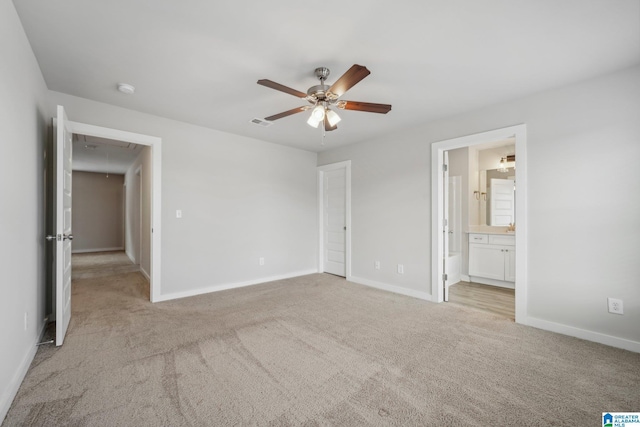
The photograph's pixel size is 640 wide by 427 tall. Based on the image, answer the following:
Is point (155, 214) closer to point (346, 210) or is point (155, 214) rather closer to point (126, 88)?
point (126, 88)

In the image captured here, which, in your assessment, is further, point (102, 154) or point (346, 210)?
point (102, 154)

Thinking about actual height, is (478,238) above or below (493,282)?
above

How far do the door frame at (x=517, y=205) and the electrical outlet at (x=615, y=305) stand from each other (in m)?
0.62

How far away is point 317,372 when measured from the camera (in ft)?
6.59

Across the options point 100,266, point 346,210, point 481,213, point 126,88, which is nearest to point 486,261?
point 481,213

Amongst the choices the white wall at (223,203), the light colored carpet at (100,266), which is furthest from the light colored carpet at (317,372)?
the light colored carpet at (100,266)

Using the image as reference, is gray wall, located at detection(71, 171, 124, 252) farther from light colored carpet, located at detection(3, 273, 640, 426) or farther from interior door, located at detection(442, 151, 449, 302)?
interior door, located at detection(442, 151, 449, 302)

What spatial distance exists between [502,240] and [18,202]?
18.8ft

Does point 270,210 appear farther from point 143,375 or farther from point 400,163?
point 143,375

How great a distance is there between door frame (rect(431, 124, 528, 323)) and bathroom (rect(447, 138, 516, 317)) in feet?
3.52

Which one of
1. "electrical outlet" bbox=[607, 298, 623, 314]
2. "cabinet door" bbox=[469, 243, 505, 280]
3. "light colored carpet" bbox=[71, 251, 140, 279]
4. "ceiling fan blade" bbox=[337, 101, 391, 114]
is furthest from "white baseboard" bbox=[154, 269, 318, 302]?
"electrical outlet" bbox=[607, 298, 623, 314]

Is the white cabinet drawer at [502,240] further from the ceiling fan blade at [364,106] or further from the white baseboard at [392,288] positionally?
the ceiling fan blade at [364,106]

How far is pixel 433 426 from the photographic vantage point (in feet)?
4.91

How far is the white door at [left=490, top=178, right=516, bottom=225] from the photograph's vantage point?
16.4 feet
